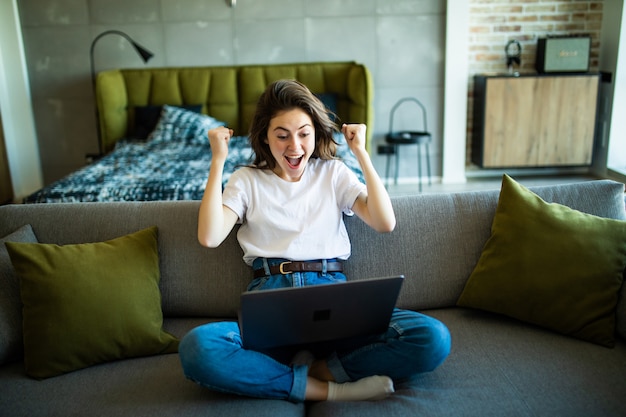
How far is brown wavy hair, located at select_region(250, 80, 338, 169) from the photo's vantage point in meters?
1.66

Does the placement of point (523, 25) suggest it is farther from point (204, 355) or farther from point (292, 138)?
point (204, 355)

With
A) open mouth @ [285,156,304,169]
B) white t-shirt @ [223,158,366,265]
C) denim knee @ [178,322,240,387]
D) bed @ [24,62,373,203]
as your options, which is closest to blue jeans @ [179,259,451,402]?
denim knee @ [178,322,240,387]

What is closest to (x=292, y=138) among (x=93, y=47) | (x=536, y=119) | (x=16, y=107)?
(x=536, y=119)

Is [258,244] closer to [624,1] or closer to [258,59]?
[258,59]

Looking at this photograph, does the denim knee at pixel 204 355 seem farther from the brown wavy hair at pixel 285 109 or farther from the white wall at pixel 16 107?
the white wall at pixel 16 107

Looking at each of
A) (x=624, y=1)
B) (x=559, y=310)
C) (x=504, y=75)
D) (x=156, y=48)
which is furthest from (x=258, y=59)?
(x=559, y=310)

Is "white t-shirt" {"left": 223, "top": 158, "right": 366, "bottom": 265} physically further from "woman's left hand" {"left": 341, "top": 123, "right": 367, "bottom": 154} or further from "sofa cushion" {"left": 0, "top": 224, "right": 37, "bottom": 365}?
"sofa cushion" {"left": 0, "top": 224, "right": 37, "bottom": 365}

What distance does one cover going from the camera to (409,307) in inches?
69.6

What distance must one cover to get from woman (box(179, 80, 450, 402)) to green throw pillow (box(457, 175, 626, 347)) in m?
0.30

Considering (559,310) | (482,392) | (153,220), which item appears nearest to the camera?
(482,392)

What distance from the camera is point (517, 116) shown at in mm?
4555

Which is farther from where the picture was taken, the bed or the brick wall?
the brick wall

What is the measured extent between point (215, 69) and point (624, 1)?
331 cm

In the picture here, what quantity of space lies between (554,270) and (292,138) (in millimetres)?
853
